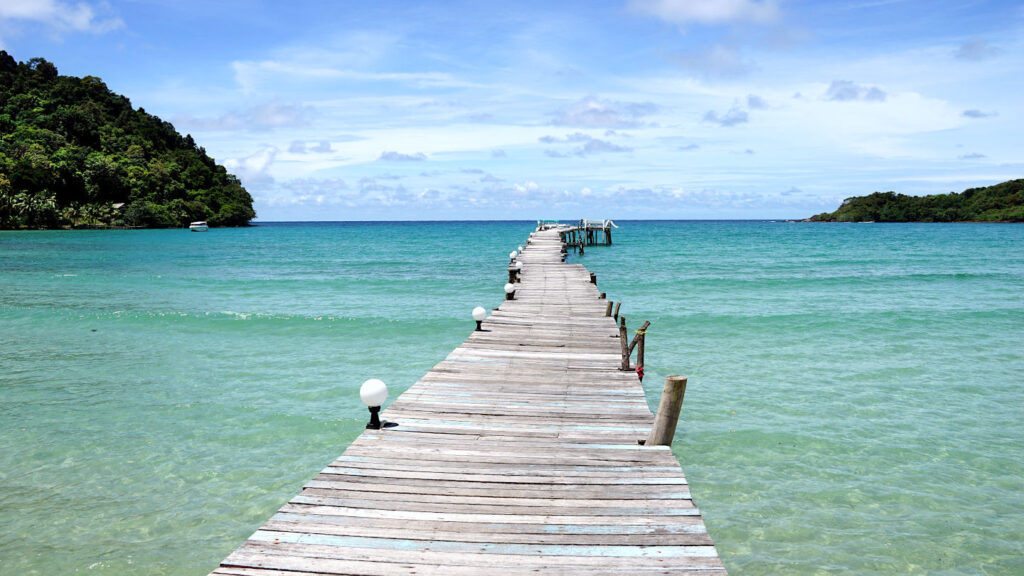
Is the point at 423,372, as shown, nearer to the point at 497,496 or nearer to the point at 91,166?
the point at 497,496

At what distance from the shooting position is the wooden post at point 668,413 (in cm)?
622

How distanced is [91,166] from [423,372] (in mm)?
108655

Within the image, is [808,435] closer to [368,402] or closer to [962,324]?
[368,402]

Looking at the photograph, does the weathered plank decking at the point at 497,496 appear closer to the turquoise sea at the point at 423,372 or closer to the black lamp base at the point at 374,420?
the black lamp base at the point at 374,420

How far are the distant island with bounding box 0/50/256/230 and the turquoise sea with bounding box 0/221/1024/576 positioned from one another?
270 ft

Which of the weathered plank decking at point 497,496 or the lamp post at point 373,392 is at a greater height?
the lamp post at point 373,392

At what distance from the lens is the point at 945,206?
6363 inches

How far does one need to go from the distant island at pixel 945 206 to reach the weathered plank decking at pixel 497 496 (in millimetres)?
170868

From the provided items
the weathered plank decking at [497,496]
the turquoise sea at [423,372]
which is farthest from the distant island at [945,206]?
the weathered plank decking at [497,496]

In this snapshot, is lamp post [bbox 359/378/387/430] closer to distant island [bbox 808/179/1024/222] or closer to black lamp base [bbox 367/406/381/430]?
black lamp base [bbox 367/406/381/430]

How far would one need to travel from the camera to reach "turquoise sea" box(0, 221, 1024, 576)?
6.53m

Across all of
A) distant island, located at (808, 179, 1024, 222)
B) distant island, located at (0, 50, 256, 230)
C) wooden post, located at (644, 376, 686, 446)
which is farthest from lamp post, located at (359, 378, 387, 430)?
distant island, located at (808, 179, 1024, 222)

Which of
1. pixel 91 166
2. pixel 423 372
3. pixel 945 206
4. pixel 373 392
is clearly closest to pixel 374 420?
pixel 373 392

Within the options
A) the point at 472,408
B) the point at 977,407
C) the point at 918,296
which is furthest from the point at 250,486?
the point at 918,296
